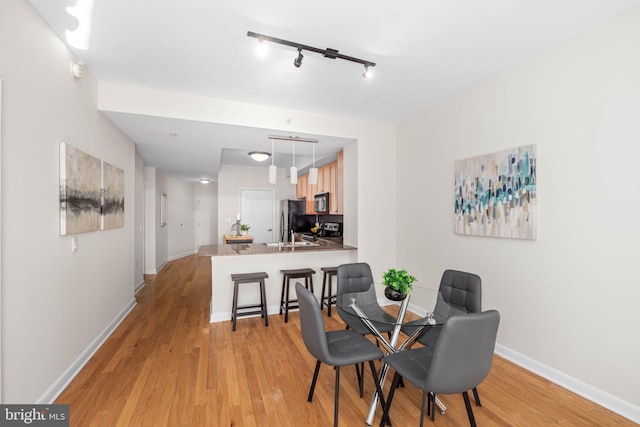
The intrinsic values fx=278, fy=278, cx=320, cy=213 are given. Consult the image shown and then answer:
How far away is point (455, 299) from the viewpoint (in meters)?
2.38

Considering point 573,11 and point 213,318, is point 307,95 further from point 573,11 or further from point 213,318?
point 213,318

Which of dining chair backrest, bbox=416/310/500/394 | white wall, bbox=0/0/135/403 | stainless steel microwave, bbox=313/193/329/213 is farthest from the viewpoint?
stainless steel microwave, bbox=313/193/329/213

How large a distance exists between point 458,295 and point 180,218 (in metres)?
8.19

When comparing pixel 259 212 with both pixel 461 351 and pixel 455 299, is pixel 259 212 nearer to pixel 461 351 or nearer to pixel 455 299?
pixel 455 299

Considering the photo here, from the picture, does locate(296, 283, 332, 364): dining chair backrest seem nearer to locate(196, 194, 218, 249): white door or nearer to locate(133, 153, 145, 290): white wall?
locate(133, 153, 145, 290): white wall

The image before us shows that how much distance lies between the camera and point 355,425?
1825 mm

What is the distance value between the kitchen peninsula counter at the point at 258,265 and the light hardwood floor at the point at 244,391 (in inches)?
21.3

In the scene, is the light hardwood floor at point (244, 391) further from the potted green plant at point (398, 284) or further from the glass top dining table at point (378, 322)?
the potted green plant at point (398, 284)

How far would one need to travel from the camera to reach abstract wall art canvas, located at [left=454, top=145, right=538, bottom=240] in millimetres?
2477

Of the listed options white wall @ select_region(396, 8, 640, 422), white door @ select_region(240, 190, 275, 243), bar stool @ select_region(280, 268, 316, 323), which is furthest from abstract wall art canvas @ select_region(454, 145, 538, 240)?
white door @ select_region(240, 190, 275, 243)

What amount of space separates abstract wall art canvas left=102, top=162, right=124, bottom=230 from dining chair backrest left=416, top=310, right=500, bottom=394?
3.31 meters

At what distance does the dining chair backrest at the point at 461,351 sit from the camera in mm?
1439

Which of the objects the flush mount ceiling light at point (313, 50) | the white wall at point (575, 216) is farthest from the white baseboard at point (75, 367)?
the white wall at point (575, 216)

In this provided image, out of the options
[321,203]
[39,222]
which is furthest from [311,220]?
[39,222]
